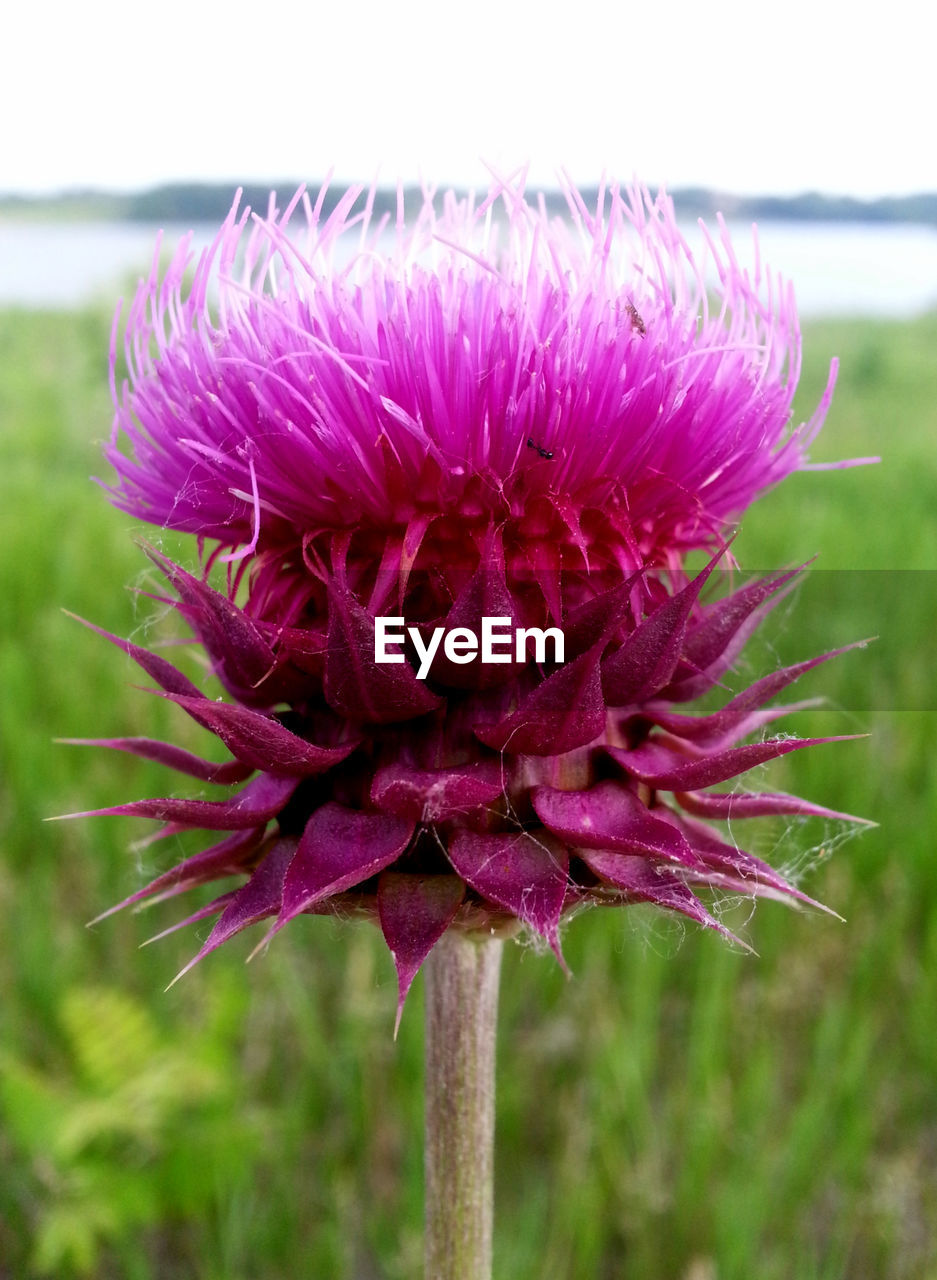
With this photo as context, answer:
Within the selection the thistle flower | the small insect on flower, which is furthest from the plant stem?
the small insect on flower

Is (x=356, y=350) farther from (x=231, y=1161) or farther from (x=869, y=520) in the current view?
(x=869, y=520)

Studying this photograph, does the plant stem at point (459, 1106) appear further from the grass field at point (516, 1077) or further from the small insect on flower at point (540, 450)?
the small insect on flower at point (540, 450)

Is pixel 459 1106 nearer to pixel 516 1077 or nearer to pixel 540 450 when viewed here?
pixel 540 450

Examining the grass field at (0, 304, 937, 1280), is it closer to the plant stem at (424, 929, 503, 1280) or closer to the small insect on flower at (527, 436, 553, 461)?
→ the plant stem at (424, 929, 503, 1280)

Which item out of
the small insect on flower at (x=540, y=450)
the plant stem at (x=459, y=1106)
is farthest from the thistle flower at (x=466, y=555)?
the plant stem at (x=459, y=1106)

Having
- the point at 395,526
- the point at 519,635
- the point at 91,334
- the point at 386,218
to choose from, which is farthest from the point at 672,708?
the point at 91,334

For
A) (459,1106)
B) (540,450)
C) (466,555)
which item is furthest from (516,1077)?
(540,450)
